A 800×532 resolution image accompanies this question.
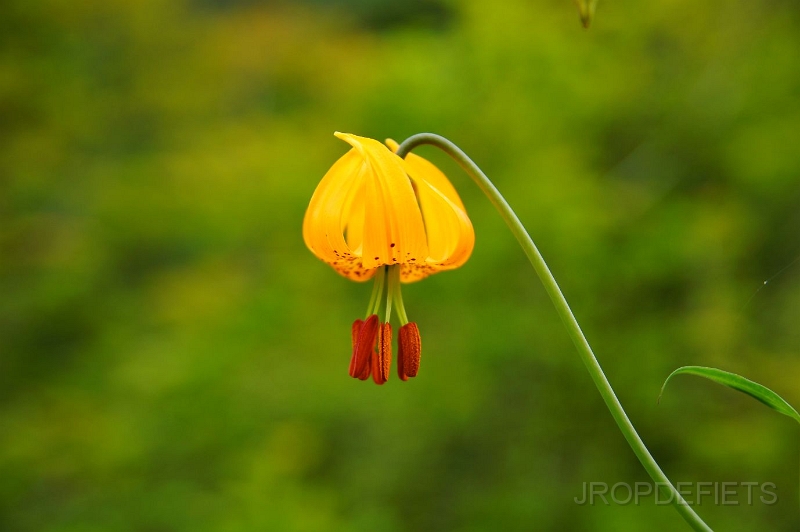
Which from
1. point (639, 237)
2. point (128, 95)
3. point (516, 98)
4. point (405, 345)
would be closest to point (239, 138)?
point (128, 95)

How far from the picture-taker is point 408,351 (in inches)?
32.0

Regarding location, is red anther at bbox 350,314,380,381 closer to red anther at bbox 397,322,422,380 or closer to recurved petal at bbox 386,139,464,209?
red anther at bbox 397,322,422,380

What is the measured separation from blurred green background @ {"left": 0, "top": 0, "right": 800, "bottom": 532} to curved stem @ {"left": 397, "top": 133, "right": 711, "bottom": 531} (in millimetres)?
1564

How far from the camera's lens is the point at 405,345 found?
2.68 ft

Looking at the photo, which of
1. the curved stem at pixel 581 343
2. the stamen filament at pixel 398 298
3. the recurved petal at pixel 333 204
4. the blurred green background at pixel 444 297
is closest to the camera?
the curved stem at pixel 581 343

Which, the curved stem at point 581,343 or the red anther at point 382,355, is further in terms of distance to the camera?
the red anther at point 382,355

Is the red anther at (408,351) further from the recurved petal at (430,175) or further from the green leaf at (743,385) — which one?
the green leaf at (743,385)

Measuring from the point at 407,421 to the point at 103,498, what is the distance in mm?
1163

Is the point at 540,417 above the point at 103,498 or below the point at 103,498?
above

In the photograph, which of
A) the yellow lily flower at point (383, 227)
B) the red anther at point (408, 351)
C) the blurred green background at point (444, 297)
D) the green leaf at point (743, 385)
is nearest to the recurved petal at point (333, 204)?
the yellow lily flower at point (383, 227)

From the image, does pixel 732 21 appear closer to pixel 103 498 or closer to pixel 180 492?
pixel 180 492

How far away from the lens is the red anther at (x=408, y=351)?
811 millimetres

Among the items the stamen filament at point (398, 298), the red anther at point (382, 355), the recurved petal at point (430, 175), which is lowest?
the red anther at point (382, 355)

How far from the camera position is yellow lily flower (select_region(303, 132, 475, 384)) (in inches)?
27.0
